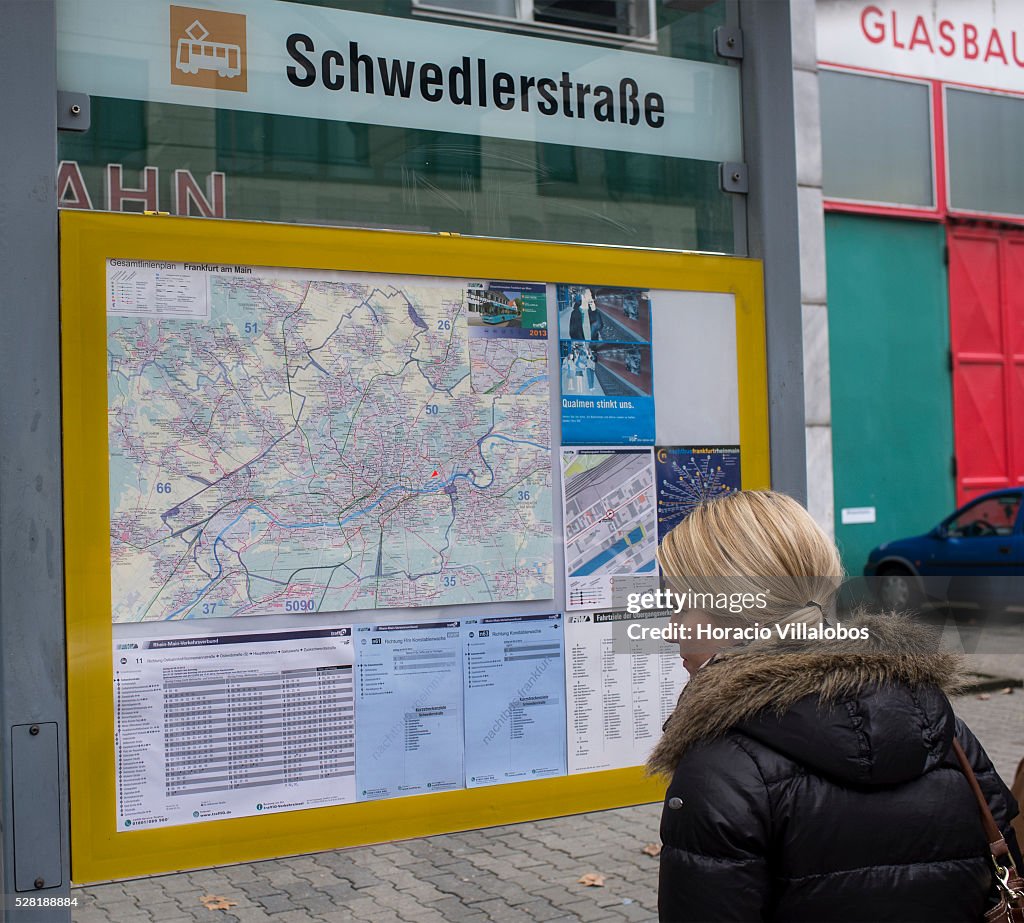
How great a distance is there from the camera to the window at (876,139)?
14289 mm

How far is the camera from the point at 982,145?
15.5 metres

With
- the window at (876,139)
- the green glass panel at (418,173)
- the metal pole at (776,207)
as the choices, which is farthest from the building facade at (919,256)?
the green glass panel at (418,173)

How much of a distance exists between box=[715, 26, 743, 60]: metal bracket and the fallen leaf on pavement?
13.0ft

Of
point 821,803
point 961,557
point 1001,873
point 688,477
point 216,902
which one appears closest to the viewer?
point 821,803

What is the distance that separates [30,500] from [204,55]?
4.17ft

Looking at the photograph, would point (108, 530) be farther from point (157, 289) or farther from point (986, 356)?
point (986, 356)

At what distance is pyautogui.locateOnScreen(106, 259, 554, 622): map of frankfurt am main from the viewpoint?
3010 millimetres

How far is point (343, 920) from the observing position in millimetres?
4883

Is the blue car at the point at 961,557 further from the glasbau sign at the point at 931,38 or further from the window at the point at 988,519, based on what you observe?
the glasbau sign at the point at 931,38

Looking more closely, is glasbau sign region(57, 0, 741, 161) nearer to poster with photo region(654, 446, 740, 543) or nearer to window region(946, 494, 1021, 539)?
poster with photo region(654, 446, 740, 543)

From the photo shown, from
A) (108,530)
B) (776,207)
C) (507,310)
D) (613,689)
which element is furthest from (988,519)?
(108,530)

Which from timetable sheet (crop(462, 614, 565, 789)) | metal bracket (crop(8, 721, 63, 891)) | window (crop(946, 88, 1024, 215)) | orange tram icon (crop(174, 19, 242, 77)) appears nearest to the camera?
metal bracket (crop(8, 721, 63, 891))

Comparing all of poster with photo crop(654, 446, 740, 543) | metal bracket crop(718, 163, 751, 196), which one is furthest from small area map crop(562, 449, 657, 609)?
metal bracket crop(718, 163, 751, 196)

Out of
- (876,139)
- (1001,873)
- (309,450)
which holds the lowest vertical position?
(1001,873)
